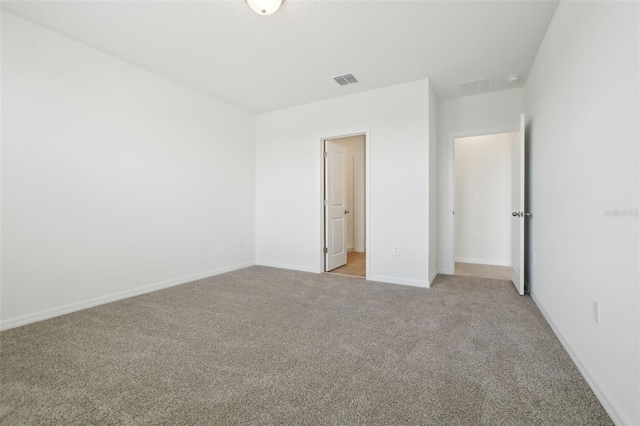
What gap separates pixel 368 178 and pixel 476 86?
1.81 m

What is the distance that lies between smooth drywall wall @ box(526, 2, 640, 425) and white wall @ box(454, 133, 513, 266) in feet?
8.20

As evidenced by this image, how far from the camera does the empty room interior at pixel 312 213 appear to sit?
1.38 m

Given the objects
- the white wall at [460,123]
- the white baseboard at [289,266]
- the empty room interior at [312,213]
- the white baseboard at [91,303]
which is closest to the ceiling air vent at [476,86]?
the empty room interior at [312,213]

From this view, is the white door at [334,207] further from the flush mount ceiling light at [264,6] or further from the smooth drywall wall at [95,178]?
the flush mount ceiling light at [264,6]

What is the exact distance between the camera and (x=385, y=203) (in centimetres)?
365

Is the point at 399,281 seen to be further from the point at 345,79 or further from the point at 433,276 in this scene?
the point at 345,79

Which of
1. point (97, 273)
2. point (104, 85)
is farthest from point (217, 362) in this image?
point (104, 85)

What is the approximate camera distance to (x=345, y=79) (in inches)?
135

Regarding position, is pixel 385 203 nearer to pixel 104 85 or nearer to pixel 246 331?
pixel 246 331

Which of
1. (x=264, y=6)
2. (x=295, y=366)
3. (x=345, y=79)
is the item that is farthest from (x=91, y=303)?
(x=345, y=79)

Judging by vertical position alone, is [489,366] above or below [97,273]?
below

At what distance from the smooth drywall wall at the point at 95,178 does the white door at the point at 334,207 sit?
5.28ft

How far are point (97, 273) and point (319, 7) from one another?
10.6 feet

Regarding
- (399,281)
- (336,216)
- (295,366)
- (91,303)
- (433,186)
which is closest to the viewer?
(295,366)
